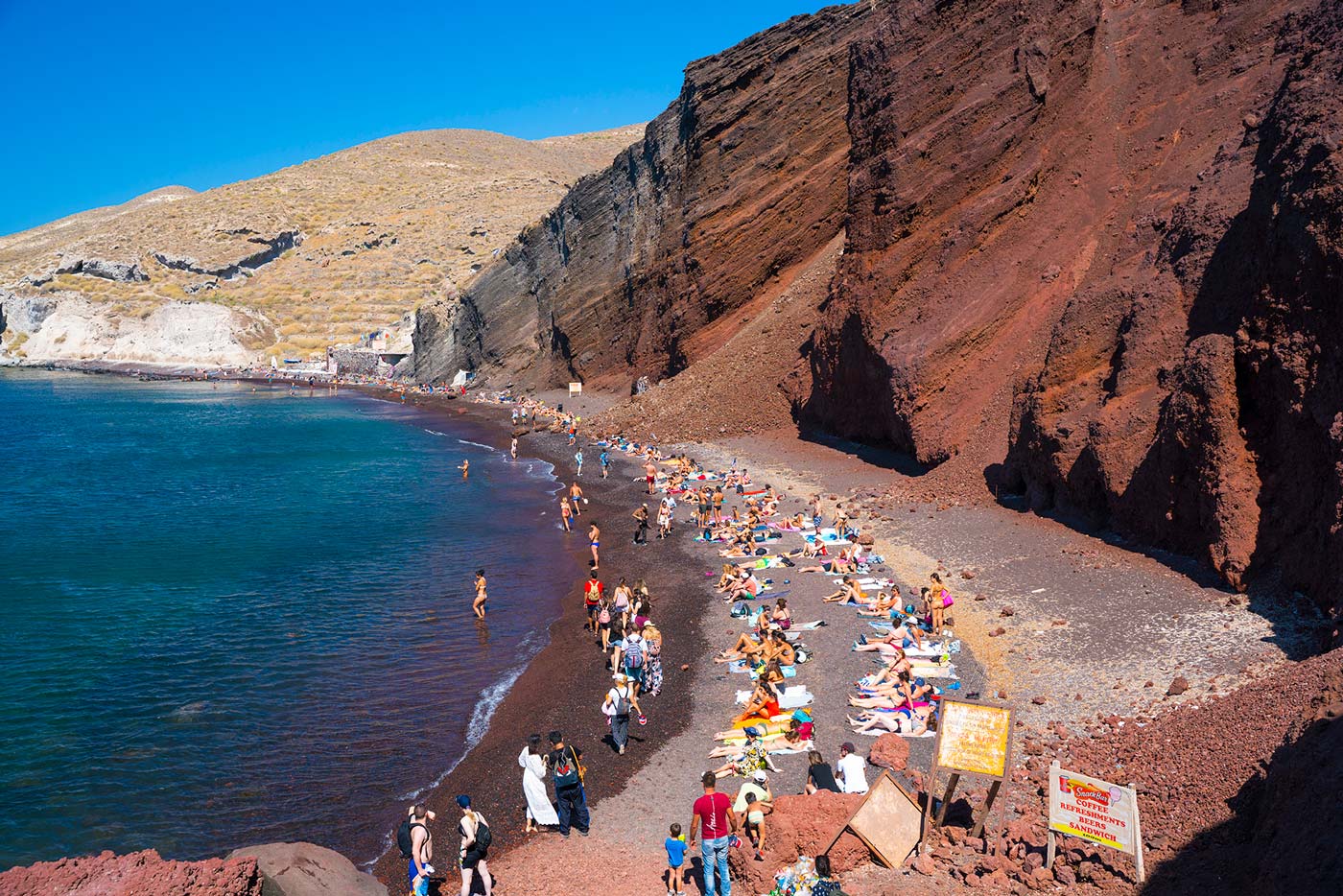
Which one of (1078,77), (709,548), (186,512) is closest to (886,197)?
(1078,77)

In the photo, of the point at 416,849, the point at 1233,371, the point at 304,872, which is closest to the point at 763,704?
the point at 416,849

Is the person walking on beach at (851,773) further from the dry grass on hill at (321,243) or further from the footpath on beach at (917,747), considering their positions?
the dry grass on hill at (321,243)

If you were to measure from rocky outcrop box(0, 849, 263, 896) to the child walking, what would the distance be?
150 inches

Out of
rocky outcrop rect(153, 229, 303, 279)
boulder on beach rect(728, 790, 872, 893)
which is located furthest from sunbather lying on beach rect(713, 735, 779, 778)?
rocky outcrop rect(153, 229, 303, 279)

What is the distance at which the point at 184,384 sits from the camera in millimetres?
96312

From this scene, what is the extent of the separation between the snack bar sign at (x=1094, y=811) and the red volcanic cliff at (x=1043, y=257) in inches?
234

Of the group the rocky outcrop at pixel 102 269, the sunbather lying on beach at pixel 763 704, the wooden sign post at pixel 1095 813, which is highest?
the rocky outcrop at pixel 102 269

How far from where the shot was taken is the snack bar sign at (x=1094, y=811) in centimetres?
714

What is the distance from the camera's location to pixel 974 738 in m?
8.12

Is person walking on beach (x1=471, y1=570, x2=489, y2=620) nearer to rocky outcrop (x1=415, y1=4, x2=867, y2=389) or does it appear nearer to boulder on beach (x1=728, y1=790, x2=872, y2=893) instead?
boulder on beach (x1=728, y1=790, x2=872, y2=893)

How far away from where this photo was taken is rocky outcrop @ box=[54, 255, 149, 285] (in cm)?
12094

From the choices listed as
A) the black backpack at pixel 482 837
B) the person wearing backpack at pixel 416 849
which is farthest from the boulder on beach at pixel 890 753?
the person wearing backpack at pixel 416 849

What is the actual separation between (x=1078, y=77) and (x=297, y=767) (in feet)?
83.9

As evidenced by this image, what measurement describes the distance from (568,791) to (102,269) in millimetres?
136012
